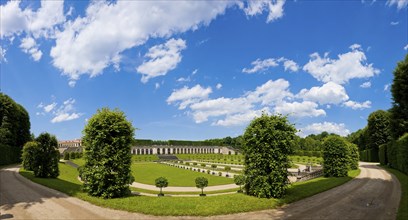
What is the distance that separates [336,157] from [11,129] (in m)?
65.6

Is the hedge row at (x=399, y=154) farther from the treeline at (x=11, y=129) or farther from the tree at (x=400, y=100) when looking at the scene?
the treeline at (x=11, y=129)

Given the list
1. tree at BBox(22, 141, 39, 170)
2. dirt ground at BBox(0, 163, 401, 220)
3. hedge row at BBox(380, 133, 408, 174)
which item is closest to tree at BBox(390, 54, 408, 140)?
hedge row at BBox(380, 133, 408, 174)

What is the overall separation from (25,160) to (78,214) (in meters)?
25.3

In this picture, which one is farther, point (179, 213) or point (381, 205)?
point (381, 205)

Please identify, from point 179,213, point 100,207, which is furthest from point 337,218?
point 100,207

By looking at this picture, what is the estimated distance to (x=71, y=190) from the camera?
22.0 meters

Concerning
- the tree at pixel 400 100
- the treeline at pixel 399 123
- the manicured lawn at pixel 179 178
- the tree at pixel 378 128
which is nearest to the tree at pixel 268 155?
the manicured lawn at pixel 179 178

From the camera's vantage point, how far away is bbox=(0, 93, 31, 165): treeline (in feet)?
185

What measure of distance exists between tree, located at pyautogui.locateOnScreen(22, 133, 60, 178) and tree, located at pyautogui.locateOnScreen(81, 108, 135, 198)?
14105 millimetres

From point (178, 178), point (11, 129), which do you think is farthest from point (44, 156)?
point (11, 129)

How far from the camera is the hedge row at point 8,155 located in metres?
52.5

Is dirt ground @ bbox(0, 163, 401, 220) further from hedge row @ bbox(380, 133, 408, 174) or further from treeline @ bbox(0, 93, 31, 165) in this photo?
treeline @ bbox(0, 93, 31, 165)

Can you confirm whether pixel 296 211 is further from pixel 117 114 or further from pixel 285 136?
pixel 117 114

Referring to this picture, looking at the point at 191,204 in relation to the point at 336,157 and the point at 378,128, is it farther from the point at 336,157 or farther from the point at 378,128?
the point at 378,128
